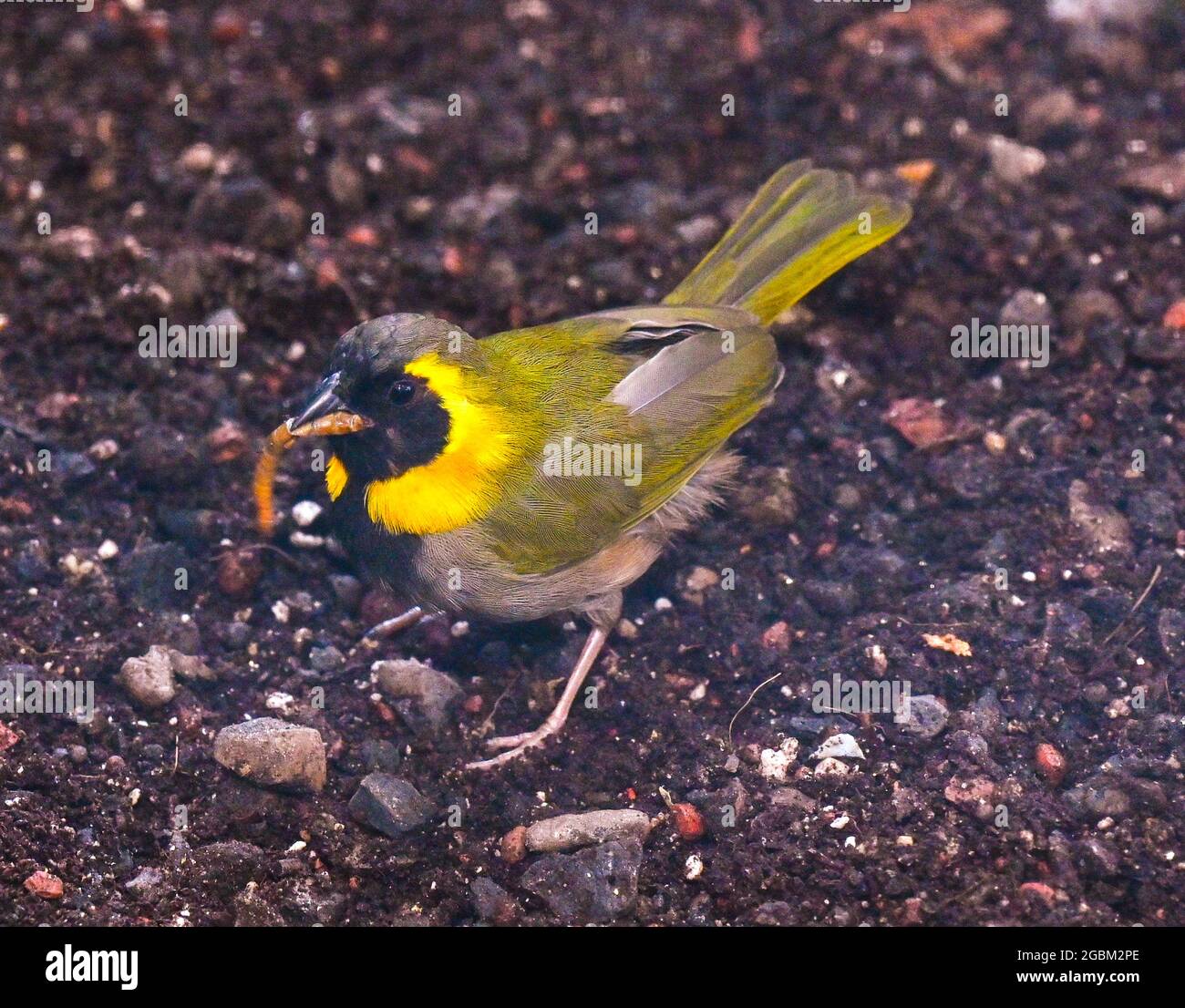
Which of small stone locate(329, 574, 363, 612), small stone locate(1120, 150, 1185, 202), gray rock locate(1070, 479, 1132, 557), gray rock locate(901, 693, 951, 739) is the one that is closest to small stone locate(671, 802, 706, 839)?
gray rock locate(901, 693, 951, 739)

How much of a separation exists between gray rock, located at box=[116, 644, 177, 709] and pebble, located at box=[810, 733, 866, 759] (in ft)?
6.77

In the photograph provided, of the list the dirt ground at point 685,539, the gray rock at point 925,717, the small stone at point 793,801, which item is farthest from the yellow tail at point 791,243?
the small stone at point 793,801

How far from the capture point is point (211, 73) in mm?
6727

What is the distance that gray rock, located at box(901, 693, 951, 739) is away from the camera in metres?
4.23

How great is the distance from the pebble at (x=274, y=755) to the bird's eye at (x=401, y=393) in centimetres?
107

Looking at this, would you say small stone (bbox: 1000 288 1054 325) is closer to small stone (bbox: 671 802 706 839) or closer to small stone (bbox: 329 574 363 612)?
small stone (bbox: 671 802 706 839)

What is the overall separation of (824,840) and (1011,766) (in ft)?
2.09

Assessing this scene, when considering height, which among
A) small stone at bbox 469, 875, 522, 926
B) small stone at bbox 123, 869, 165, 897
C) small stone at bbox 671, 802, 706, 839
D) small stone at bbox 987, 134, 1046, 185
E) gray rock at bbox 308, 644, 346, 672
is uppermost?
small stone at bbox 987, 134, 1046, 185

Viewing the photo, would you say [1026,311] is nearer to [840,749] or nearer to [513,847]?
[840,749]

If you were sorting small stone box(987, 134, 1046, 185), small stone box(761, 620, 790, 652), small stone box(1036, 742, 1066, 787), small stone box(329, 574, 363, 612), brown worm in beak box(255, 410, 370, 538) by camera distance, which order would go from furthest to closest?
small stone box(987, 134, 1046, 185)
small stone box(329, 574, 363, 612)
small stone box(761, 620, 790, 652)
brown worm in beak box(255, 410, 370, 538)
small stone box(1036, 742, 1066, 787)

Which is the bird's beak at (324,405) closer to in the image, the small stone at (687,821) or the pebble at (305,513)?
the pebble at (305,513)

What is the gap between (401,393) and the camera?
4.32m
